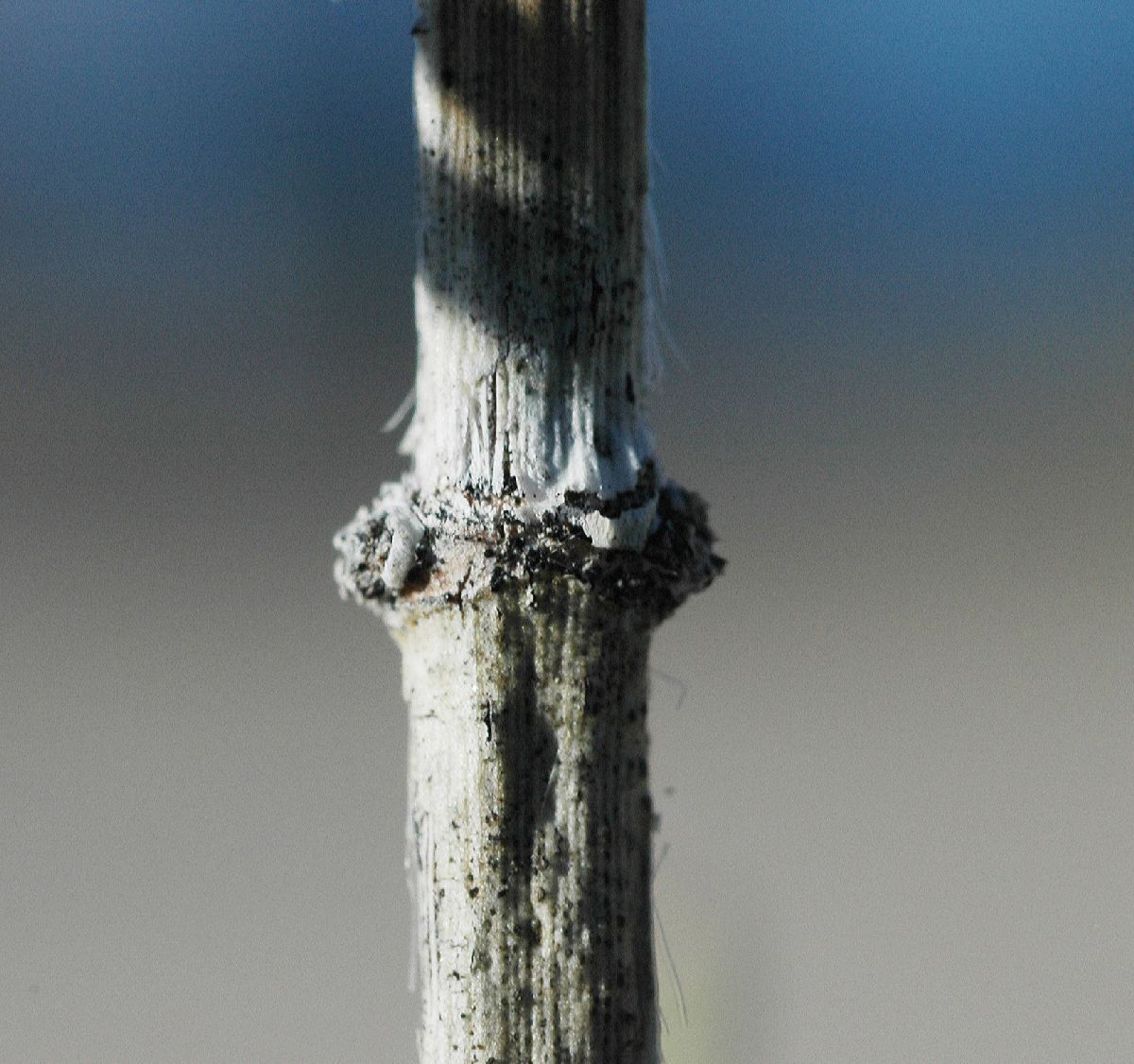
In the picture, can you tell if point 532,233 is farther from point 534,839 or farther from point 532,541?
point 534,839

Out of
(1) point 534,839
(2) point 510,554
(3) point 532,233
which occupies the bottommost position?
(1) point 534,839

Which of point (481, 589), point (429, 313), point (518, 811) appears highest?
point (429, 313)

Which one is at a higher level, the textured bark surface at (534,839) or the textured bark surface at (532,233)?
the textured bark surface at (532,233)

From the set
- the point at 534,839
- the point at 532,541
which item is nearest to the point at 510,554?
the point at 532,541

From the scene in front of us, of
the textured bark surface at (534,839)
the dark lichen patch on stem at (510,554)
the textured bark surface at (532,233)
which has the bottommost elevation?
the textured bark surface at (534,839)

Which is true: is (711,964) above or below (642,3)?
below

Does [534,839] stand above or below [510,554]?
below

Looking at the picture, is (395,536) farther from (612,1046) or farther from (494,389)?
(612,1046)

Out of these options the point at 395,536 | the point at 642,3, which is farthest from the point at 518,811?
the point at 642,3
